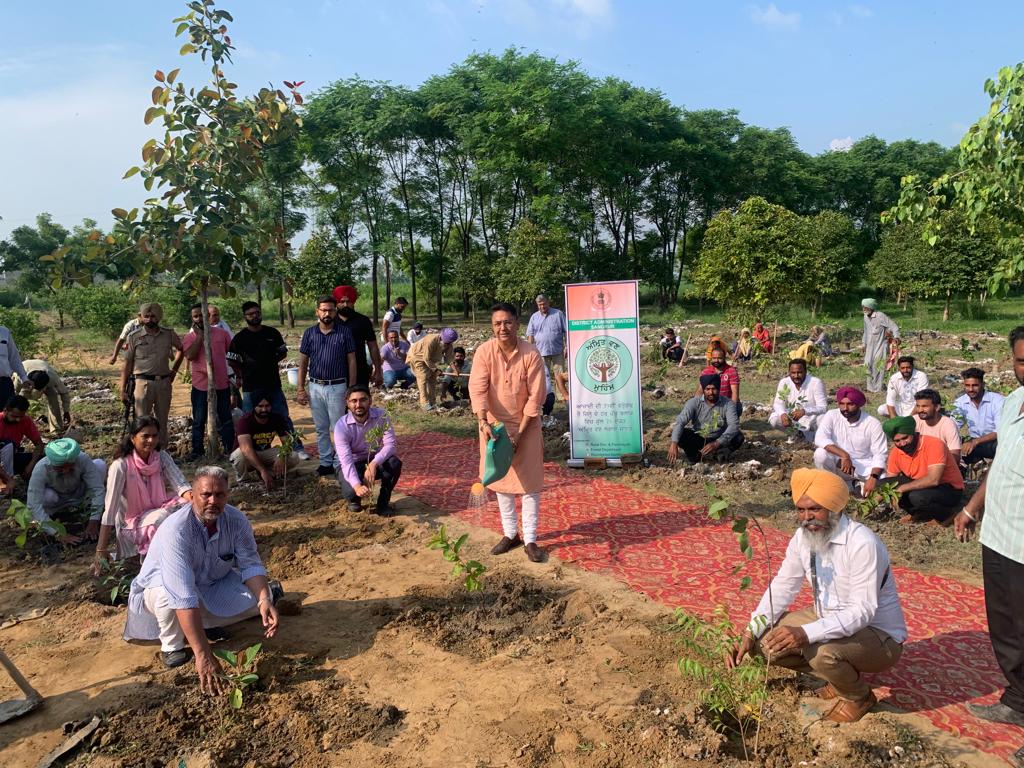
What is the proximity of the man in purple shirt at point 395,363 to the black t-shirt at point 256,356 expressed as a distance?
459 centimetres

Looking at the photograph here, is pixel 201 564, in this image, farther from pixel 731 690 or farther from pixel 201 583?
pixel 731 690

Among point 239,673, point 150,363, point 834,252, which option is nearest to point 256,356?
point 150,363

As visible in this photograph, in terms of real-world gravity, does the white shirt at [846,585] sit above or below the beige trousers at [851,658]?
above

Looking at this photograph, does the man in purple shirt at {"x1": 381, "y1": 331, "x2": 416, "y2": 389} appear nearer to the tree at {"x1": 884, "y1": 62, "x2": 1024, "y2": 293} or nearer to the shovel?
the tree at {"x1": 884, "y1": 62, "x2": 1024, "y2": 293}

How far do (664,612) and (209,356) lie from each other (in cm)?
552

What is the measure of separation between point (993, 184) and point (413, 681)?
6232 millimetres

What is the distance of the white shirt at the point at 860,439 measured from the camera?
6.45 metres

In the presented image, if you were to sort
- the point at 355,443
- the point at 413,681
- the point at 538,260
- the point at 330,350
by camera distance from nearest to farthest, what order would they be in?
the point at 413,681 → the point at 355,443 → the point at 330,350 → the point at 538,260

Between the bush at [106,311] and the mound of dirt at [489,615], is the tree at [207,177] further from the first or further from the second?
the bush at [106,311]

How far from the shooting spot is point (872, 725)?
10.7ft

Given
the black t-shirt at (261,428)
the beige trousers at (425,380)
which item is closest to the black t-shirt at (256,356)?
the black t-shirt at (261,428)

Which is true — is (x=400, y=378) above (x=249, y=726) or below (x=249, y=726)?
above

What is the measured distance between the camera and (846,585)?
10.9 ft

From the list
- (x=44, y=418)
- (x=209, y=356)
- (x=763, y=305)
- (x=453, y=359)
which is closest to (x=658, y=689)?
(x=209, y=356)
